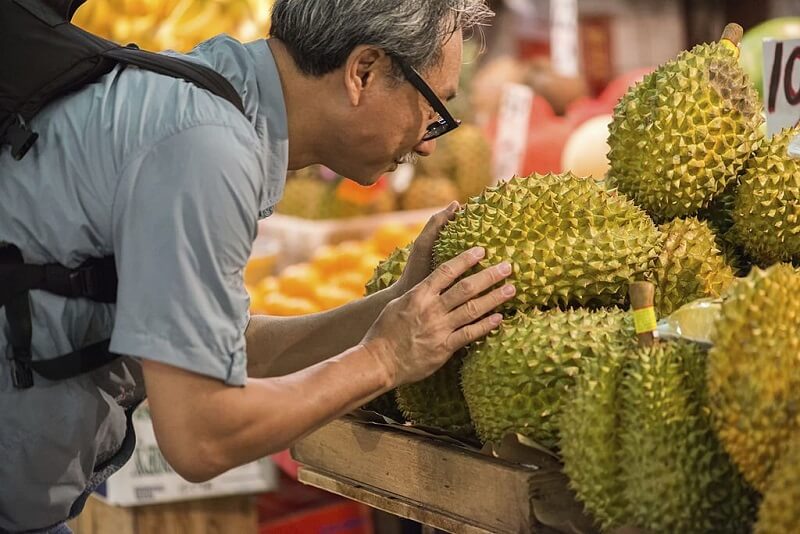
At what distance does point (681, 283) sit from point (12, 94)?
1200 mm

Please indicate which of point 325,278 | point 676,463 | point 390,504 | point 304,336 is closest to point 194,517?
point 325,278

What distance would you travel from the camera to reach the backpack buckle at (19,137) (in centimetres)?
169

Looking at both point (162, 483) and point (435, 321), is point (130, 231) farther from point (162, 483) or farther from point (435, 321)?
point (162, 483)

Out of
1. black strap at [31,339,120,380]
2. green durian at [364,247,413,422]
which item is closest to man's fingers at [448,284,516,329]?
green durian at [364,247,413,422]

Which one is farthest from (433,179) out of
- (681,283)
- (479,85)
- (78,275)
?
(78,275)

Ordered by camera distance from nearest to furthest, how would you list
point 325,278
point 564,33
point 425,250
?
point 425,250 < point 325,278 < point 564,33

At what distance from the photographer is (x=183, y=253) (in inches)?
62.2

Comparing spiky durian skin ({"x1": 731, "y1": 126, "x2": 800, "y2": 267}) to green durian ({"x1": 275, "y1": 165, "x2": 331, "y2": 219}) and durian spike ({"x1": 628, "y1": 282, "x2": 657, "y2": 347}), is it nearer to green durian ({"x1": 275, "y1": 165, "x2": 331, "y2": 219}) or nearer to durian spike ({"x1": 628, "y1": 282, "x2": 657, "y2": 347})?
durian spike ({"x1": 628, "y1": 282, "x2": 657, "y2": 347})

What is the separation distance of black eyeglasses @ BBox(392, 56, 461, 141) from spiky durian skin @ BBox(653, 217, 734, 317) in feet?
1.52

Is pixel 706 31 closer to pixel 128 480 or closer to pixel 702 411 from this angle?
pixel 128 480

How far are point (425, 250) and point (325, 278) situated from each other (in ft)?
6.47

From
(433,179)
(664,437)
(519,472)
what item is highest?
(664,437)

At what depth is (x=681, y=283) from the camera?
2.01 m

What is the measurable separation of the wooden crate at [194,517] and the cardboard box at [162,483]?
0.15 ft
